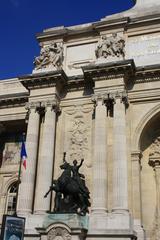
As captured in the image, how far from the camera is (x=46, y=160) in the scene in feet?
71.8

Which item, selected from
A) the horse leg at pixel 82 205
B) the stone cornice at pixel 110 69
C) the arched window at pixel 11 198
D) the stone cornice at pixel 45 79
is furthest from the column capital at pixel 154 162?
the arched window at pixel 11 198

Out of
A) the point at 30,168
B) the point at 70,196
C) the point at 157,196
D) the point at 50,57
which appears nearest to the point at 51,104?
the point at 50,57

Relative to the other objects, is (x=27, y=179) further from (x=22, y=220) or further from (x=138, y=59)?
(x=138, y=59)

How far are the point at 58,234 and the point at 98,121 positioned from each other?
22.7ft

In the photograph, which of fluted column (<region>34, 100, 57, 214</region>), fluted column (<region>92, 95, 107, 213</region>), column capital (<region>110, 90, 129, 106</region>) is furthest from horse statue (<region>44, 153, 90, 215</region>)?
column capital (<region>110, 90, 129, 106</region>)

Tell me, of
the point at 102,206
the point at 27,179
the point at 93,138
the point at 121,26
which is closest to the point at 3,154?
the point at 27,179

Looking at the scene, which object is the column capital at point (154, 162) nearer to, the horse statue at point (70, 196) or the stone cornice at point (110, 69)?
the stone cornice at point (110, 69)

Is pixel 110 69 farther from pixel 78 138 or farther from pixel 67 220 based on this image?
pixel 67 220

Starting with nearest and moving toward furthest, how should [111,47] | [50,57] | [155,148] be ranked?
1. [155,148]
2. [111,47]
3. [50,57]

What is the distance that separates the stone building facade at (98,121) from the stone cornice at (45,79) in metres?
0.06

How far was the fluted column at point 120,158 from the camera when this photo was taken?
19609mm

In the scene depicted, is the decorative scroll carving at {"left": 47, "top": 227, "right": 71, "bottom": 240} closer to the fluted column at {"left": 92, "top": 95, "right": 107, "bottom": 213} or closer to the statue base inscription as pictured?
the statue base inscription

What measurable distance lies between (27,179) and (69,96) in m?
5.70

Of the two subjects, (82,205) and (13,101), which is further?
(13,101)
